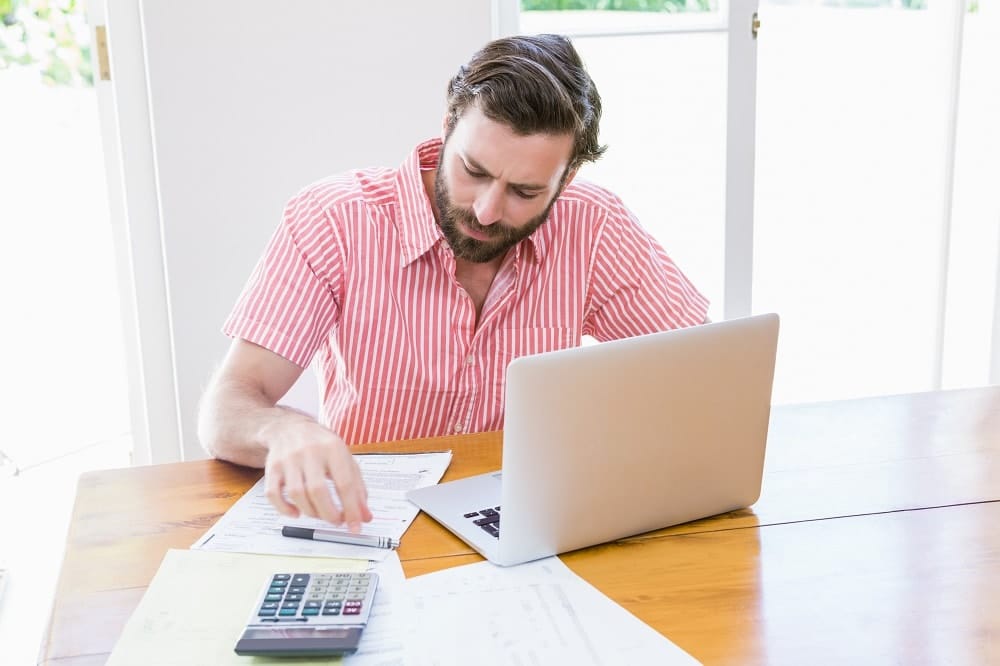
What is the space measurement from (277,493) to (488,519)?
25cm

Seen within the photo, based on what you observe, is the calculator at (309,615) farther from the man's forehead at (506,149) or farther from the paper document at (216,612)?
the man's forehead at (506,149)

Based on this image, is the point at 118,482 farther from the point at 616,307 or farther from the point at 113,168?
the point at 113,168

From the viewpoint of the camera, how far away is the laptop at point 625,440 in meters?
0.94

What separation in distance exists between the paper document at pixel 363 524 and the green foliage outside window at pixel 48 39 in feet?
4.55

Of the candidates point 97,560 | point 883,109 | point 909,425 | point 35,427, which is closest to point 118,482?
point 97,560

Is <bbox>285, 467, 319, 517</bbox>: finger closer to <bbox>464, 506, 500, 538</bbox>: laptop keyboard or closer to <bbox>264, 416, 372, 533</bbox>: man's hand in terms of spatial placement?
<bbox>264, 416, 372, 533</bbox>: man's hand

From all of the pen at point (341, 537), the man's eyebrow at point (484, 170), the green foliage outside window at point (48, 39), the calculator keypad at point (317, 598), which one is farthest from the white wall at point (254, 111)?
the calculator keypad at point (317, 598)

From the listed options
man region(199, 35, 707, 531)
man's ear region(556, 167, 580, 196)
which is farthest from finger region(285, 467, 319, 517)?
man's ear region(556, 167, 580, 196)

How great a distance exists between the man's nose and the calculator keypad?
64 cm

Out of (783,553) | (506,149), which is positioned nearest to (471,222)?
(506,149)

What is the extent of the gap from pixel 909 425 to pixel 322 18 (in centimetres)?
154

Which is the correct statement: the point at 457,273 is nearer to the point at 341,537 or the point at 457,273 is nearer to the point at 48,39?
the point at 341,537

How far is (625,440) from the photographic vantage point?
99 cm

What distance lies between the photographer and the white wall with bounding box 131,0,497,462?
212 cm
